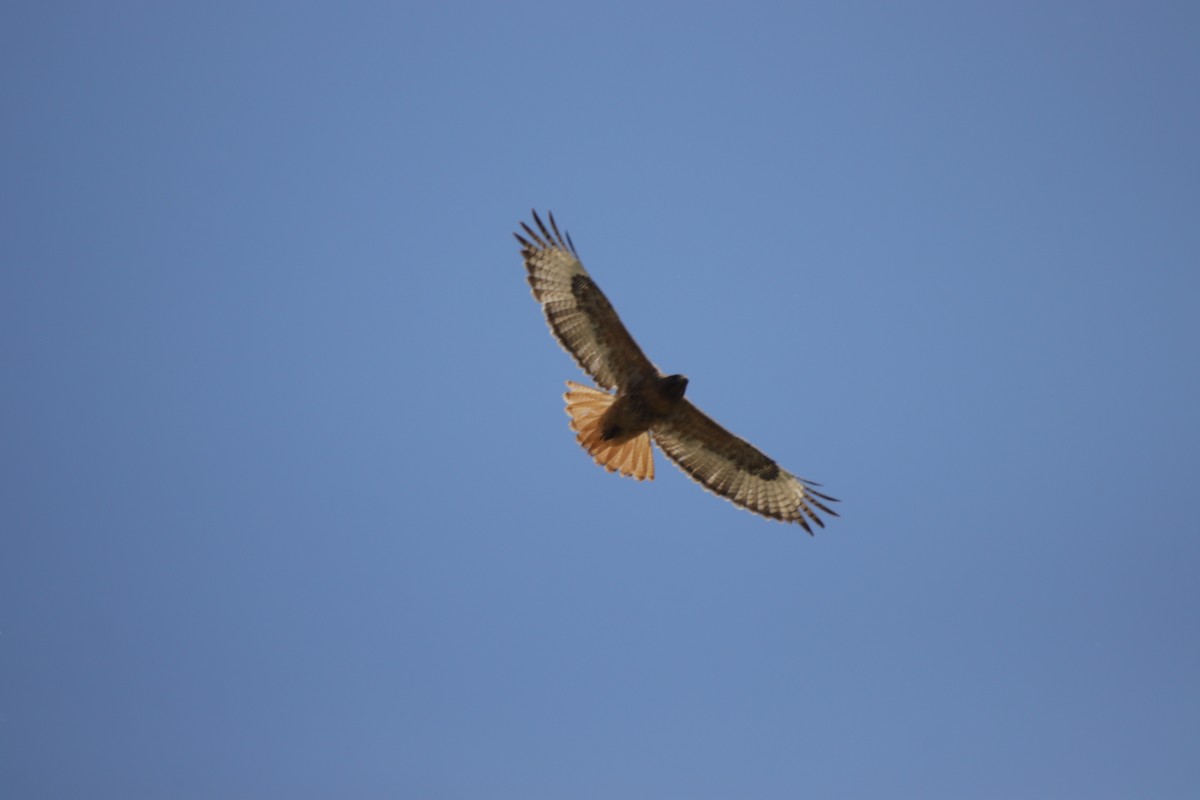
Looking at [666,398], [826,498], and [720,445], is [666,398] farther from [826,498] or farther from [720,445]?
[826,498]

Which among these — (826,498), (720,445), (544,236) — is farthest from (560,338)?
(826,498)

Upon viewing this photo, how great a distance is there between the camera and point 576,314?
1235 cm

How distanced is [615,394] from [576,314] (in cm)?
82

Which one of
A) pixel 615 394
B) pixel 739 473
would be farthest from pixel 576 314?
pixel 739 473

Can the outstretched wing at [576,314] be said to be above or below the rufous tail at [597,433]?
above

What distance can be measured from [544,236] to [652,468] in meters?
2.30

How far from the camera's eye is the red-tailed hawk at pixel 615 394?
1204 cm

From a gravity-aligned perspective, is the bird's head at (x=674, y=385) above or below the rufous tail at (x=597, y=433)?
above

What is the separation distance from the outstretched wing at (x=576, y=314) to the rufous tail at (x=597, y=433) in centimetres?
34

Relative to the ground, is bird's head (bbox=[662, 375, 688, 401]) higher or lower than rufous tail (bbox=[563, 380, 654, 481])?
higher

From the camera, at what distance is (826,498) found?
1309 centimetres

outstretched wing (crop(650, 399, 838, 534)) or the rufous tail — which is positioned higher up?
outstretched wing (crop(650, 399, 838, 534))

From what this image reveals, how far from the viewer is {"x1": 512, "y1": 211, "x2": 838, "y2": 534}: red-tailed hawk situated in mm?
12039

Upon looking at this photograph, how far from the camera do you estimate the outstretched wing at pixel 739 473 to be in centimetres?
1285
